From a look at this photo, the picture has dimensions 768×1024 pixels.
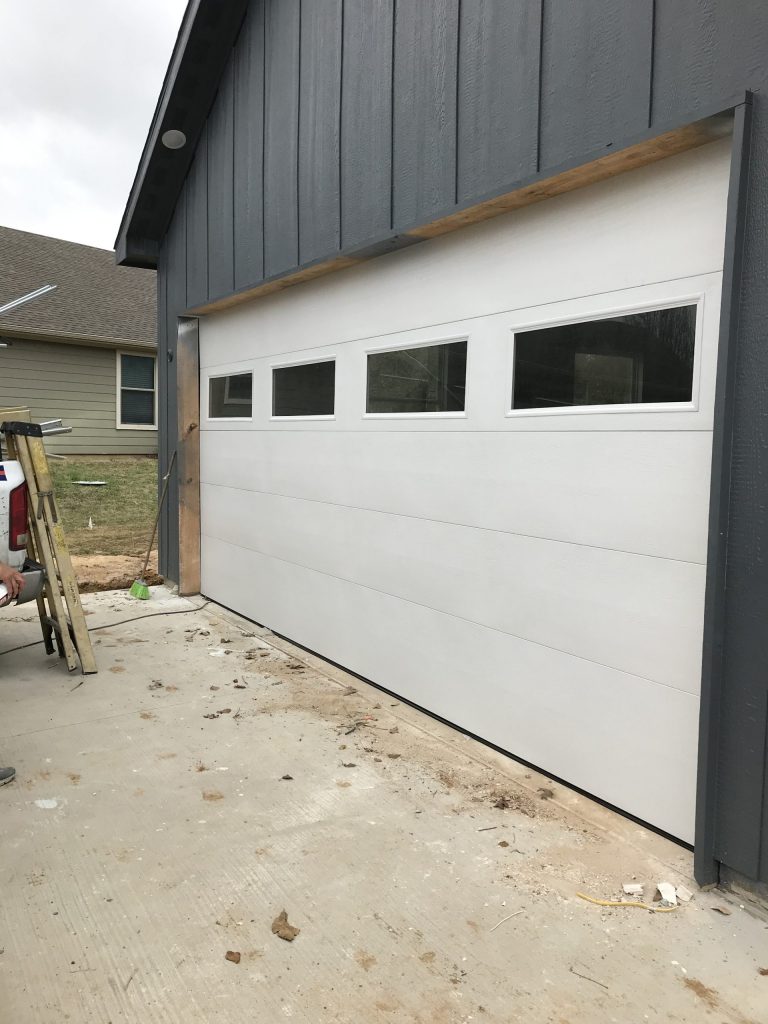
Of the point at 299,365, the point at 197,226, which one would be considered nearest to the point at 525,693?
the point at 299,365

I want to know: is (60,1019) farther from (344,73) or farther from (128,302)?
(128,302)

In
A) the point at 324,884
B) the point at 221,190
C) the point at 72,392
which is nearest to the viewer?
the point at 324,884

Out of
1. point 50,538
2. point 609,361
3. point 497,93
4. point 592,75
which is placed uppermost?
point 497,93

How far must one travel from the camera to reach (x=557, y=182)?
10.6 feet

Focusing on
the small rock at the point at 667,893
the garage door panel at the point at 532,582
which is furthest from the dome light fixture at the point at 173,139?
the small rock at the point at 667,893

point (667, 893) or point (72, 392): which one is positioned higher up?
point (72, 392)

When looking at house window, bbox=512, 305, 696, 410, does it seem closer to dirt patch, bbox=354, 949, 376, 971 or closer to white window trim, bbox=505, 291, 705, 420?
white window trim, bbox=505, 291, 705, 420

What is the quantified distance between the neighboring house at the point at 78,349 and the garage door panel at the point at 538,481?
10659mm

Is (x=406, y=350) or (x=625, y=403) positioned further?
(x=406, y=350)

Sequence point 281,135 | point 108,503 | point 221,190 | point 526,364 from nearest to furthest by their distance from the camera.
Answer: point 526,364
point 281,135
point 221,190
point 108,503

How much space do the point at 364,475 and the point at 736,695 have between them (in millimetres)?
2750

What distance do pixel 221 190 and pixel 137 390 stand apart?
35.1 ft

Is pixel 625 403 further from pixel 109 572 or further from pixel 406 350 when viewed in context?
pixel 109 572

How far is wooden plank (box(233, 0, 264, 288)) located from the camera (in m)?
5.63
